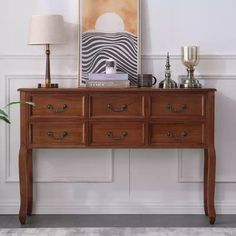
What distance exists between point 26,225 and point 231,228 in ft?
3.93

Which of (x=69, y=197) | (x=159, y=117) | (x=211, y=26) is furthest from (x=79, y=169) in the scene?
(x=211, y=26)

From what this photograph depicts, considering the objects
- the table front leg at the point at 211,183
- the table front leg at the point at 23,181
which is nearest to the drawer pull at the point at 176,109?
the table front leg at the point at 211,183

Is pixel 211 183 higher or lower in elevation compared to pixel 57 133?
lower

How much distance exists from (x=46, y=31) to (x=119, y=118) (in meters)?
0.70

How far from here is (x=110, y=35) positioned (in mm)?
3230

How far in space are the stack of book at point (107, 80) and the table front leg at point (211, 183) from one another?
65cm

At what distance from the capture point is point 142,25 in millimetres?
3248

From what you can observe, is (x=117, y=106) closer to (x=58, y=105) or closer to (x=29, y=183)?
(x=58, y=105)

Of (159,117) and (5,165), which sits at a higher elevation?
(159,117)

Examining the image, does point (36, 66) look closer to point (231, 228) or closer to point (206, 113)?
point (206, 113)

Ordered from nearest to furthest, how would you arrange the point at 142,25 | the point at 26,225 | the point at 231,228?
the point at 231,228, the point at 26,225, the point at 142,25

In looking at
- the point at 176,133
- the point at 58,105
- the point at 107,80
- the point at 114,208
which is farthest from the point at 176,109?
the point at 114,208

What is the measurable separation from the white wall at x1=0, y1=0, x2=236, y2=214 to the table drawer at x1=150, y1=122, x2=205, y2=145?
390 mm

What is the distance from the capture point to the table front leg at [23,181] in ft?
9.60
